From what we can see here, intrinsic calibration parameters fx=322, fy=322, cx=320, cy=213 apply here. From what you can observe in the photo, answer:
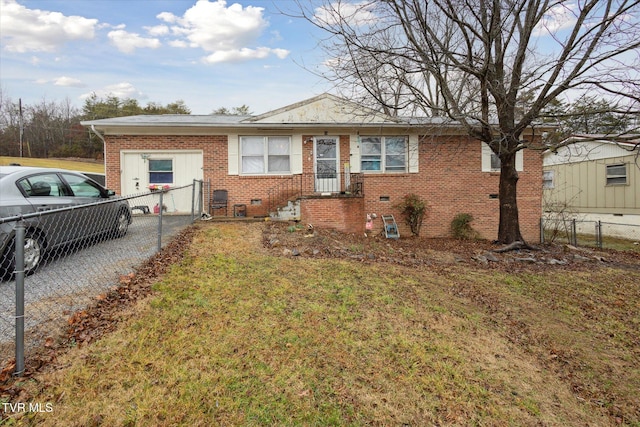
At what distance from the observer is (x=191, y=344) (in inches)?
113

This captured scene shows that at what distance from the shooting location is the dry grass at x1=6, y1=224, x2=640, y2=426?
222 cm

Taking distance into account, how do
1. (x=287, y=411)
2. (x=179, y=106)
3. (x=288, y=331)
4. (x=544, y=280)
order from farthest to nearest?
1. (x=179, y=106)
2. (x=544, y=280)
3. (x=288, y=331)
4. (x=287, y=411)

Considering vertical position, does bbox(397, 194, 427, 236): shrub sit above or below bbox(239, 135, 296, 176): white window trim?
below

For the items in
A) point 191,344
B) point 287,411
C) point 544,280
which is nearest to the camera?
point 287,411

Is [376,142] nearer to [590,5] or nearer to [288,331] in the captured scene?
[590,5]

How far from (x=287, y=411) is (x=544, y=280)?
18.1 ft

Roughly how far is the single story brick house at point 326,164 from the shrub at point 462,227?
0.22 metres

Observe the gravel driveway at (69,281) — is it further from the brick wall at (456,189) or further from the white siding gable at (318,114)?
the brick wall at (456,189)

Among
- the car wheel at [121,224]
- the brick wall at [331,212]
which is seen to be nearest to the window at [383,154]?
the brick wall at [331,212]

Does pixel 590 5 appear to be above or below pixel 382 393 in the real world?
above

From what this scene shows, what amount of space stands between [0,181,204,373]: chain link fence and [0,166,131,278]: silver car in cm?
2

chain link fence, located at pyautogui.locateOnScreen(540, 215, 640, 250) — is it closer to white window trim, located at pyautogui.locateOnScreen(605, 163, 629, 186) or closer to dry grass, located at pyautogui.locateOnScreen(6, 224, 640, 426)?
white window trim, located at pyautogui.locateOnScreen(605, 163, 629, 186)

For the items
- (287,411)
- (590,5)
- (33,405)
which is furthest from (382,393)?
(590,5)

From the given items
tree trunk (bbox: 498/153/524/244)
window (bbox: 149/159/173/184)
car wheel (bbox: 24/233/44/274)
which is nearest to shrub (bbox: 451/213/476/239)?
tree trunk (bbox: 498/153/524/244)
